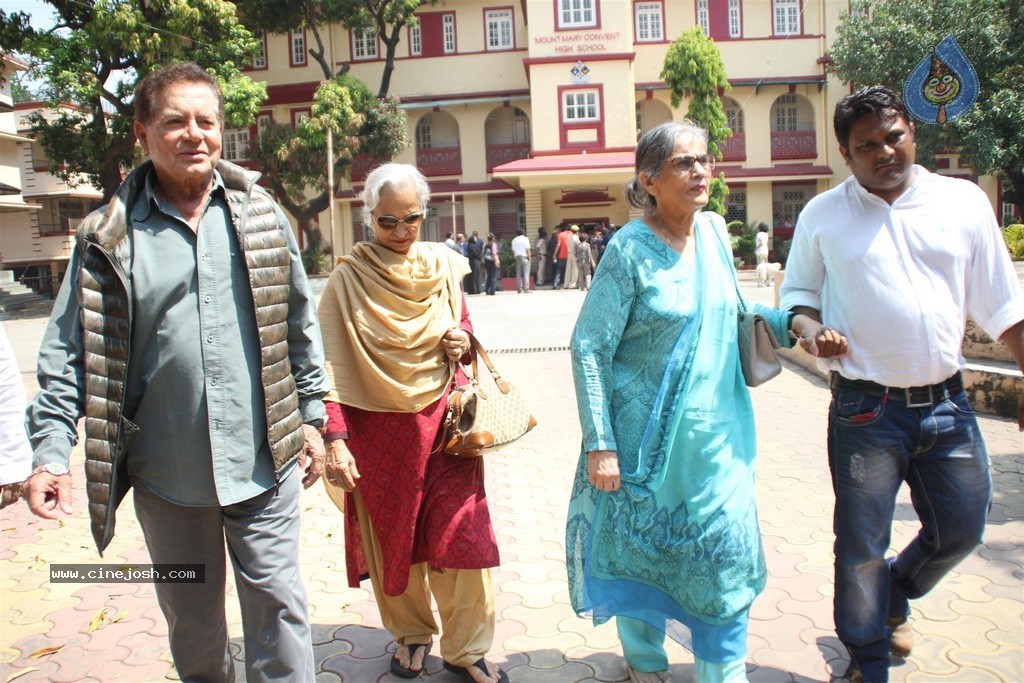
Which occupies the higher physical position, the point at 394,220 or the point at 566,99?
the point at 566,99

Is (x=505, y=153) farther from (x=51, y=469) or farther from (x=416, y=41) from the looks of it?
(x=51, y=469)

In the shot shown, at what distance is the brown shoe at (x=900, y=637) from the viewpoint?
9.91 feet

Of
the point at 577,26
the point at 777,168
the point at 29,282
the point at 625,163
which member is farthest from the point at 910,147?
the point at 29,282

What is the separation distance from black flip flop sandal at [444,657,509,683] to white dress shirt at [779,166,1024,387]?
1.57 metres

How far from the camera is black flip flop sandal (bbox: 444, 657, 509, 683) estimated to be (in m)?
3.02

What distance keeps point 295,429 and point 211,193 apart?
0.73 meters

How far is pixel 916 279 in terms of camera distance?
8.50 ft

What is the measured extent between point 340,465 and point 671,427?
42.5 inches

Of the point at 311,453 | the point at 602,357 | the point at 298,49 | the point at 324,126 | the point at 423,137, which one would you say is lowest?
the point at 311,453

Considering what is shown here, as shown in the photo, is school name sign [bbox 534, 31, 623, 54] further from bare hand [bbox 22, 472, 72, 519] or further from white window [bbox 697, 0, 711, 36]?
bare hand [bbox 22, 472, 72, 519]

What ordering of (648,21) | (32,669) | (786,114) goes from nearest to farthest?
(32,669) → (648,21) → (786,114)

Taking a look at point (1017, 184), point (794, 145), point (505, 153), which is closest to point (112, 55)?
point (505, 153)

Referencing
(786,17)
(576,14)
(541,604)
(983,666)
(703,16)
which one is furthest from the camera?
(703,16)

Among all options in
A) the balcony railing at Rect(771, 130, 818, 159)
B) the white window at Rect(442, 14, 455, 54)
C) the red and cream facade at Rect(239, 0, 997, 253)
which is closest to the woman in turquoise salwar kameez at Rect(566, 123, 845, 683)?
the red and cream facade at Rect(239, 0, 997, 253)
